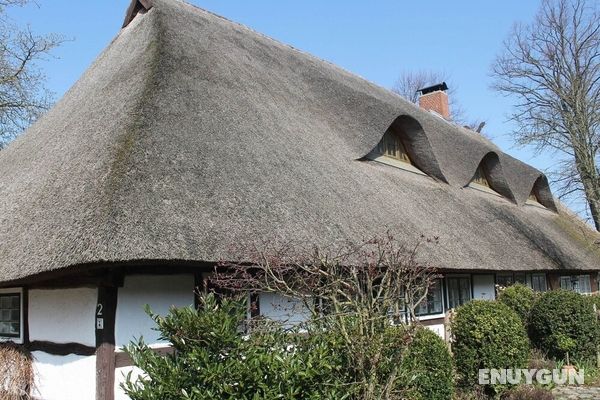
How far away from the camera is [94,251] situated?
5.70 meters

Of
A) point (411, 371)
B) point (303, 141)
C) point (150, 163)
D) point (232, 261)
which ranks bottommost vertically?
point (411, 371)

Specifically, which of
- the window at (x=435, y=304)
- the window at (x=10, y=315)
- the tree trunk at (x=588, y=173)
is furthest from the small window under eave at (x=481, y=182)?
the window at (x=10, y=315)

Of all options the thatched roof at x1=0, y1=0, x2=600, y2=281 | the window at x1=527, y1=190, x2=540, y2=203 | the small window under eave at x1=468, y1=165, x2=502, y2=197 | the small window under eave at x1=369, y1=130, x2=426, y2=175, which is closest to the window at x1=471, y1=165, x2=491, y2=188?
the small window under eave at x1=468, y1=165, x2=502, y2=197

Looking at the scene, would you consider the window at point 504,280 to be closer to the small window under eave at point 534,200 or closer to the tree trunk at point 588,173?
the tree trunk at point 588,173

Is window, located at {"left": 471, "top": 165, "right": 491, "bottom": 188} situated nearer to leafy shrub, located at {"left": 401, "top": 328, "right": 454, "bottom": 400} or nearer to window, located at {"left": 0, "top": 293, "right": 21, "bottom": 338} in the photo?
leafy shrub, located at {"left": 401, "top": 328, "right": 454, "bottom": 400}

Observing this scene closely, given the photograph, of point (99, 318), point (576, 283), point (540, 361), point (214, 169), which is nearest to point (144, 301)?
point (99, 318)

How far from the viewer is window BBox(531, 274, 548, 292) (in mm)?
17281

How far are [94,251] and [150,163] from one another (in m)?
1.59

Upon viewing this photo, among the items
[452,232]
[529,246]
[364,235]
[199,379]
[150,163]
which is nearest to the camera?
[199,379]

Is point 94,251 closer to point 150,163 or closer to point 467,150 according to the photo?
point 150,163

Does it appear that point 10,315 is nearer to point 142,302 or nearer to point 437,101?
point 142,302

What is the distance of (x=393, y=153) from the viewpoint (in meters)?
14.3

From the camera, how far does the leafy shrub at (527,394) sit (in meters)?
8.58

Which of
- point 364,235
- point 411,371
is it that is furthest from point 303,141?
point 411,371
